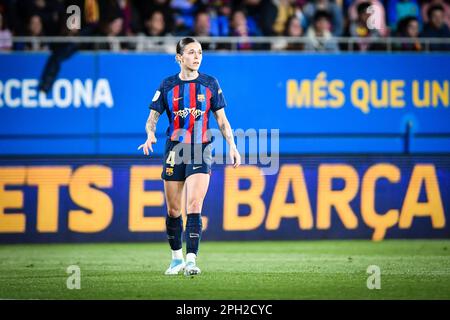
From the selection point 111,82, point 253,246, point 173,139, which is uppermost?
point 111,82

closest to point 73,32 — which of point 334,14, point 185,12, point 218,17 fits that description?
point 185,12

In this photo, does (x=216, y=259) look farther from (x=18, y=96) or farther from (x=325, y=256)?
(x=18, y=96)

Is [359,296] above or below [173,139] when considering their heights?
below

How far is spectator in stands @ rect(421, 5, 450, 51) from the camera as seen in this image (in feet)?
51.5

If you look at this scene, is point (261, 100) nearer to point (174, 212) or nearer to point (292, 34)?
point (292, 34)

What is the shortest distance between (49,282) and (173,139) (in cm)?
168

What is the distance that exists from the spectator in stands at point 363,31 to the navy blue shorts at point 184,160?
7446 millimetres

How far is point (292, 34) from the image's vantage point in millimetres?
15562

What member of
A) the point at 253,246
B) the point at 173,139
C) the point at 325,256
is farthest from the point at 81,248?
the point at 173,139

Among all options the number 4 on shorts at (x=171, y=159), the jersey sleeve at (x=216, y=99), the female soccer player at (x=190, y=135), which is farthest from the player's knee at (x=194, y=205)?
the jersey sleeve at (x=216, y=99)

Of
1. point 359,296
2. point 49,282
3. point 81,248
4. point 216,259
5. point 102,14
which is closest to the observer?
point 359,296

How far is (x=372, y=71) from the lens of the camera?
51.5 ft

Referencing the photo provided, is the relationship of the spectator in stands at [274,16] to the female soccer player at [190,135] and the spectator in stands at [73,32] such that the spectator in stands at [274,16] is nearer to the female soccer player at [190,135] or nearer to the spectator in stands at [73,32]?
the spectator in stands at [73,32]

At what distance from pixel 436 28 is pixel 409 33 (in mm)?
441
